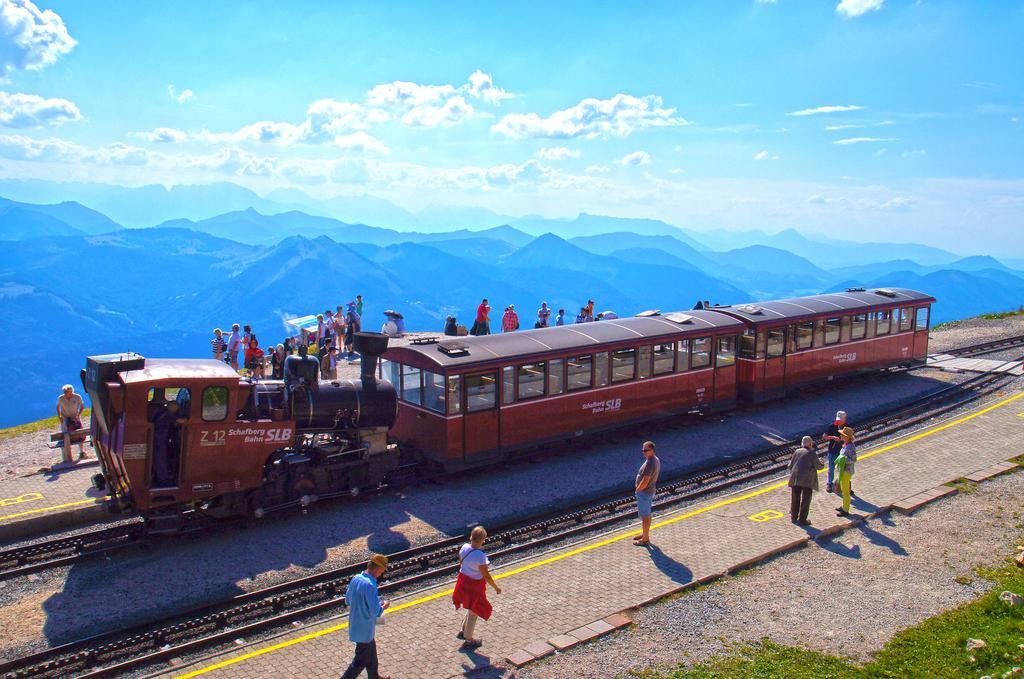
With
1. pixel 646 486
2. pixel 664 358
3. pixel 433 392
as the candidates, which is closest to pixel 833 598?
pixel 646 486

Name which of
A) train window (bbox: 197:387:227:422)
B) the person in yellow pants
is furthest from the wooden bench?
the person in yellow pants

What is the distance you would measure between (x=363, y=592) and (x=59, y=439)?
12.5 m

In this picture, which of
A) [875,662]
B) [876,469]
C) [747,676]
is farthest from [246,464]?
[876,469]

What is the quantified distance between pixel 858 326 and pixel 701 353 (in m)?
8.01

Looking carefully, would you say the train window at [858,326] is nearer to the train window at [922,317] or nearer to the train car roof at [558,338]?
the train window at [922,317]

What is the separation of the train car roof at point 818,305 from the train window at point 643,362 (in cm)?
450

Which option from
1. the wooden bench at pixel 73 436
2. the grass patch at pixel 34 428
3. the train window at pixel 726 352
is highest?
the train window at pixel 726 352

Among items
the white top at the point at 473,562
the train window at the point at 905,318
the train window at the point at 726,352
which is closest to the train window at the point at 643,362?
the train window at the point at 726,352

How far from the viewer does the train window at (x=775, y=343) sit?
21891 millimetres

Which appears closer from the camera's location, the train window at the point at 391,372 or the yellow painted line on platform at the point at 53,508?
the yellow painted line on platform at the point at 53,508

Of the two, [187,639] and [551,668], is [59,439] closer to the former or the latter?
[187,639]

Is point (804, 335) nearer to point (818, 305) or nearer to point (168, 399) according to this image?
point (818, 305)

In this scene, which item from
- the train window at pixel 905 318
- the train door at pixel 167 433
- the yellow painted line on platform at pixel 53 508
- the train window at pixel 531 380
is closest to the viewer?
the train door at pixel 167 433

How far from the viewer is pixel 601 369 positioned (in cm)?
1812
